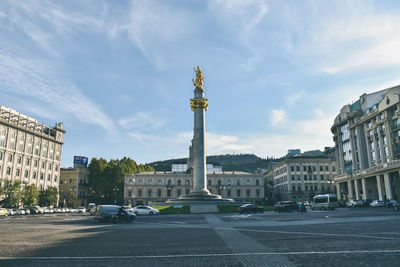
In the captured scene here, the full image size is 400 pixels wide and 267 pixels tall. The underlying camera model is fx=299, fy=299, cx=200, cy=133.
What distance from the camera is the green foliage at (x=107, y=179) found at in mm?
102500

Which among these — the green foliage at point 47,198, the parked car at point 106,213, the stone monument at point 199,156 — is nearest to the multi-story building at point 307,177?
the stone monument at point 199,156

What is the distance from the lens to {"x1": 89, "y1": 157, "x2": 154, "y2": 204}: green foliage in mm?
102500


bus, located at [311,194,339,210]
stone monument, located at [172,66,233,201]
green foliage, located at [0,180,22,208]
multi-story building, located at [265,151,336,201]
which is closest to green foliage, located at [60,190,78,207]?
green foliage, located at [0,180,22,208]

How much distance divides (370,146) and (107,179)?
8036 cm

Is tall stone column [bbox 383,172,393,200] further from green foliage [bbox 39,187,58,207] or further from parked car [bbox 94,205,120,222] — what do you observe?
green foliage [bbox 39,187,58,207]

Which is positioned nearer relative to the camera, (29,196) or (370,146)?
(370,146)

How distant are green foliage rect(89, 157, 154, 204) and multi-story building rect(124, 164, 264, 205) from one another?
293 centimetres

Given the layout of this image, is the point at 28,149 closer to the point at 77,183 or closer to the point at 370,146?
the point at 77,183

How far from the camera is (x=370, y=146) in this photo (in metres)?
70.4

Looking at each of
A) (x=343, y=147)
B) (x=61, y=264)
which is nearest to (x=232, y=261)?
(x=61, y=264)

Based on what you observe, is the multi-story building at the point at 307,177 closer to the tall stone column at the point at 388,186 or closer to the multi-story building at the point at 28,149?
the tall stone column at the point at 388,186

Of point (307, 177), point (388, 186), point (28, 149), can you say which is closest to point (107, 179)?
point (28, 149)

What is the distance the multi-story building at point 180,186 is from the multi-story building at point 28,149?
2571cm

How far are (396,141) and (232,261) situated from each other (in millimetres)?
65106
